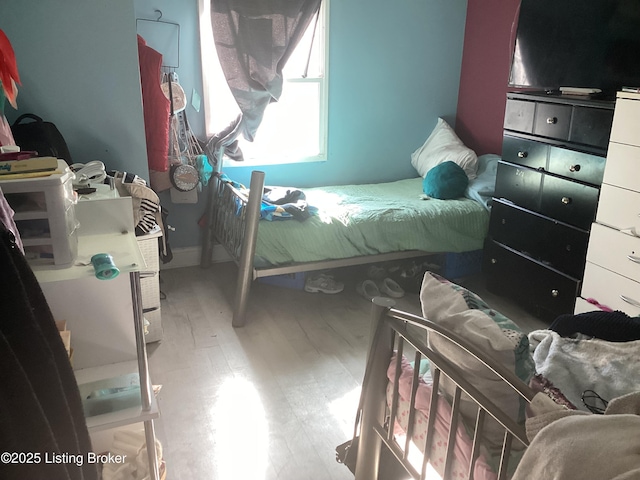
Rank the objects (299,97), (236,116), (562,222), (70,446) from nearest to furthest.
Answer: (70,446)
(562,222)
(236,116)
(299,97)

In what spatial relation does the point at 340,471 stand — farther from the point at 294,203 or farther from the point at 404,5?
the point at 404,5

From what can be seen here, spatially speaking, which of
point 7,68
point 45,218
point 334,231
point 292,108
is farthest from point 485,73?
point 45,218

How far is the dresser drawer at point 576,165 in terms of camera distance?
2.62 m

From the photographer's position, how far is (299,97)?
13.1 feet

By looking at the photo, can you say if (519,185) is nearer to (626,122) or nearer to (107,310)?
(626,122)

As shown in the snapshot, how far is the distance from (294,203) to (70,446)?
2319 millimetres

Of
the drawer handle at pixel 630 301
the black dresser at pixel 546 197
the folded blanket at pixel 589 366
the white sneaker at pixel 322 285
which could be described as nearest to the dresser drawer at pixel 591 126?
the black dresser at pixel 546 197

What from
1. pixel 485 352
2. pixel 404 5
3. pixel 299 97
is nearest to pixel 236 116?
pixel 299 97

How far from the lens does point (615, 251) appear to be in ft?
8.38

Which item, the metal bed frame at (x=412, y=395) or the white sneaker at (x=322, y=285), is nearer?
the metal bed frame at (x=412, y=395)

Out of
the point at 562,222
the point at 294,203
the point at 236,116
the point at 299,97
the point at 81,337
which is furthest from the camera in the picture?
the point at 299,97

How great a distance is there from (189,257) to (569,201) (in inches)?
98.0

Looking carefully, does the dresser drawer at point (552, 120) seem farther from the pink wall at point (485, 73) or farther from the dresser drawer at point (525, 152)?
the pink wall at point (485, 73)

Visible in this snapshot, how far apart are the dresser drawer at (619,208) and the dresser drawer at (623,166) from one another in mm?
31
